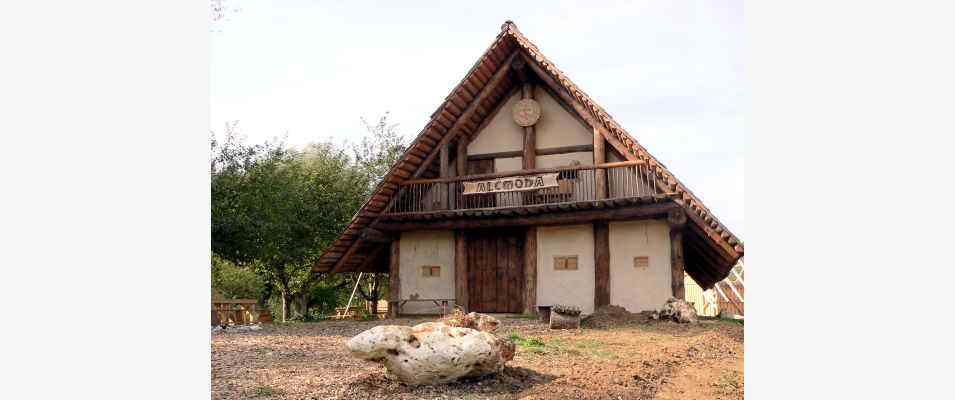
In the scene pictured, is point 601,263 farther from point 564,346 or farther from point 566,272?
point 564,346

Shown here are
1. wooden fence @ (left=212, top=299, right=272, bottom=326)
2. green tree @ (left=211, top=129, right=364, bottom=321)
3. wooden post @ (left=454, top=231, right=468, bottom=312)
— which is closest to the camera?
wooden fence @ (left=212, top=299, right=272, bottom=326)

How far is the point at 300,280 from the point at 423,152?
1579 centimetres

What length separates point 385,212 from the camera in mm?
17953

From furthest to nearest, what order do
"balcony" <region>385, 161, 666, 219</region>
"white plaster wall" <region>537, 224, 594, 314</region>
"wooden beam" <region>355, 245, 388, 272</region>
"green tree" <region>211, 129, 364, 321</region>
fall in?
"green tree" <region>211, 129, 364, 321</region>, "wooden beam" <region>355, 245, 388, 272</region>, "white plaster wall" <region>537, 224, 594, 314</region>, "balcony" <region>385, 161, 666, 219</region>

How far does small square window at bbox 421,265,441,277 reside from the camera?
18.2 metres

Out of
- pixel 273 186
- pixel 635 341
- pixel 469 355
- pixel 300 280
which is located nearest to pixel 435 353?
pixel 469 355

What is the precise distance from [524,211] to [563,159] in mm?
1801

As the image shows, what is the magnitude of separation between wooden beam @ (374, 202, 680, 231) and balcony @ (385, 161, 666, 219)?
0.66 ft

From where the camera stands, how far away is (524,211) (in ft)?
54.0

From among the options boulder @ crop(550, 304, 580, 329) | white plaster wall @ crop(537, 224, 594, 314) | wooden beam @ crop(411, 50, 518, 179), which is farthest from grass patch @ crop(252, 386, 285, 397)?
wooden beam @ crop(411, 50, 518, 179)

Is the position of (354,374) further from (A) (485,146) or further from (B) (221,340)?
(A) (485,146)

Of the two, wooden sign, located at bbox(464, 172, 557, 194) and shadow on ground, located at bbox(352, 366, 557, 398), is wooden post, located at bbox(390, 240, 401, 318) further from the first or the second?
shadow on ground, located at bbox(352, 366, 557, 398)

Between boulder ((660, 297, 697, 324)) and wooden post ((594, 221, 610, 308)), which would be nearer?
boulder ((660, 297, 697, 324))

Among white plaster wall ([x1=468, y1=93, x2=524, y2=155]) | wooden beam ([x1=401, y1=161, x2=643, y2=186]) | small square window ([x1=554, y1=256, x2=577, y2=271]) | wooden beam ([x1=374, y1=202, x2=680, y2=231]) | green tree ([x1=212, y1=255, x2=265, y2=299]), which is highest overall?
white plaster wall ([x1=468, y1=93, x2=524, y2=155])
